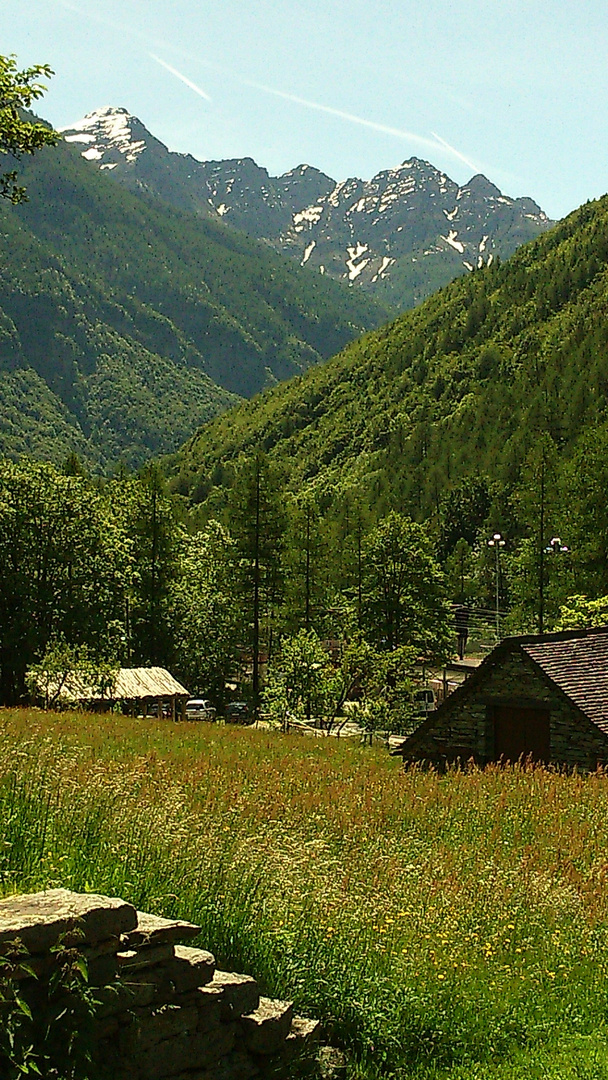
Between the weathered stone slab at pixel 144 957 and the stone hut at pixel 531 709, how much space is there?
17584mm

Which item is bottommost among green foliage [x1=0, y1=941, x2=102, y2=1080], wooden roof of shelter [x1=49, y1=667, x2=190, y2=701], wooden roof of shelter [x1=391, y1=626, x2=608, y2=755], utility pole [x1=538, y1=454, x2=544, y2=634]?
green foliage [x1=0, y1=941, x2=102, y2=1080]

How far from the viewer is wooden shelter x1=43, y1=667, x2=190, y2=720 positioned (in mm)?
33531

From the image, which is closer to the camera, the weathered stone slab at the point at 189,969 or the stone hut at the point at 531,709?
the weathered stone slab at the point at 189,969

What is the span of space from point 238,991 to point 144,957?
2.64ft

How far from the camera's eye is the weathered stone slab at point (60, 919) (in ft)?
16.0

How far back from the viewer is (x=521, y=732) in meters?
23.8

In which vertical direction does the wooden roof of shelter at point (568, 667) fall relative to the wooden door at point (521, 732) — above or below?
above

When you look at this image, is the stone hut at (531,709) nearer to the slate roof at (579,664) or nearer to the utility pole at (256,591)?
the slate roof at (579,664)

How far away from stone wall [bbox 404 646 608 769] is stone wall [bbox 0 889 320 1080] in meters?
17.0

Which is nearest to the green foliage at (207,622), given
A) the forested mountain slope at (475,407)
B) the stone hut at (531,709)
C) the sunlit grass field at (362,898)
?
the stone hut at (531,709)

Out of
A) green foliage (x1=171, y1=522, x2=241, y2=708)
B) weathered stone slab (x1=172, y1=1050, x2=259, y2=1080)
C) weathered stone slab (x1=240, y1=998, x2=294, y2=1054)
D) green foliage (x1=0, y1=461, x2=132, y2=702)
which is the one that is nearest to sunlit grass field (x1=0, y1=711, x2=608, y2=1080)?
weathered stone slab (x1=240, y1=998, x2=294, y2=1054)

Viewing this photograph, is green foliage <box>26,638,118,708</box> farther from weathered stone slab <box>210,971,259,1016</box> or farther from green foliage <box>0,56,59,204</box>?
weathered stone slab <box>210,971,259,1016</box>

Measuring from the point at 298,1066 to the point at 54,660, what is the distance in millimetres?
26691

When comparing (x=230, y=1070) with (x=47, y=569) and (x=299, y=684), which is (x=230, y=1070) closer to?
(x=299, y=684)
